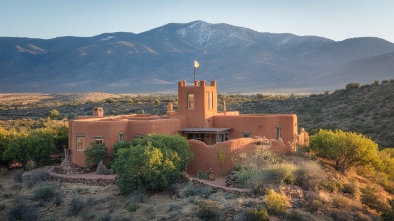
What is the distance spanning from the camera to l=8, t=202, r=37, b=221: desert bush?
22.7 m

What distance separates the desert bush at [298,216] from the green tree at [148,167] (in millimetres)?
6956

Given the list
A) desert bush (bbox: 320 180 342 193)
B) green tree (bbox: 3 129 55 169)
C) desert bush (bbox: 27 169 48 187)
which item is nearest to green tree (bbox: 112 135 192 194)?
desert bush (bbox: 27 169 48 187)

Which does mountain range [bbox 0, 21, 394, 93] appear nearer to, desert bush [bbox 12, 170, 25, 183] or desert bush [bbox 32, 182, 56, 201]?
desert bush [bbox 12, 170, 25, 183]

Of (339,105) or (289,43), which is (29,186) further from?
(289,43)

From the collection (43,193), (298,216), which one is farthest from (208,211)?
(43,193)

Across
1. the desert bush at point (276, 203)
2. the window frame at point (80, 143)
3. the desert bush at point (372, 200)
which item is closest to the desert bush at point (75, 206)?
the window frame at point (80, 143)

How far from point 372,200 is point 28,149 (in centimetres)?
2226

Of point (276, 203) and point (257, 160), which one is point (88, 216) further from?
point (257, 160)

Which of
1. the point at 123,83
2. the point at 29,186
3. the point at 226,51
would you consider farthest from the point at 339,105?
the point at 226,51

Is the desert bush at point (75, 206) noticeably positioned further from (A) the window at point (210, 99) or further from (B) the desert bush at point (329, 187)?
(B) the desert bush at point (329, 187)

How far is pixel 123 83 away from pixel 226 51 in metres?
39.9

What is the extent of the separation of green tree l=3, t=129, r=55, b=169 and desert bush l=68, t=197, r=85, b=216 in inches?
373

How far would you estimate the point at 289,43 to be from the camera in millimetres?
165500

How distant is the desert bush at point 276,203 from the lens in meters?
19.7
